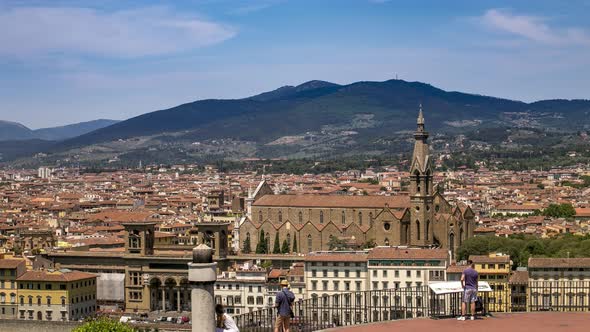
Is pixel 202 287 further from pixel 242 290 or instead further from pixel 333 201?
pixel 333 201

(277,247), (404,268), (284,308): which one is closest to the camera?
(284,308)

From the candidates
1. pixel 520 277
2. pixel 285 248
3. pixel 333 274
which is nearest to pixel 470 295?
→ pixel 520 277

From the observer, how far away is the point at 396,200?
6700 cm

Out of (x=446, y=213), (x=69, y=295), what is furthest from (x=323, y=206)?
(x=69, y=295)

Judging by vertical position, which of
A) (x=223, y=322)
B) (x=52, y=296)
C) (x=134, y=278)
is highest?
(x=223, y=322)

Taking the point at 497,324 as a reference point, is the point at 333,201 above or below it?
below

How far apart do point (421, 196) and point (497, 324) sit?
4480 centimetres

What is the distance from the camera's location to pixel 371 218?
221ft

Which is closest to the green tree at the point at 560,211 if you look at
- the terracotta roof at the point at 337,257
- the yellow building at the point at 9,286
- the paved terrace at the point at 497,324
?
the terracotta roof at the point at 337,257

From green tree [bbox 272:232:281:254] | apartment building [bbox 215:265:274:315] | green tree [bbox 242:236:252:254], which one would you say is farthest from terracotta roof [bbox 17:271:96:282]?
green tree [bbox 242:236:252:254]

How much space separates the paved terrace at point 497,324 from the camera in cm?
1753

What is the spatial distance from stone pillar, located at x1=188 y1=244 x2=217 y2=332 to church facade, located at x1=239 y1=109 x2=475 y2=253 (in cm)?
4932

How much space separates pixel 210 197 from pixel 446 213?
141 feet

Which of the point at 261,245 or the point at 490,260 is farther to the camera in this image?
the point at 261,245
